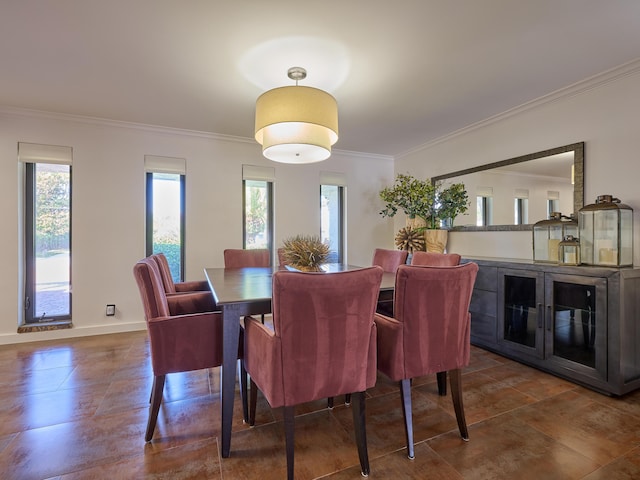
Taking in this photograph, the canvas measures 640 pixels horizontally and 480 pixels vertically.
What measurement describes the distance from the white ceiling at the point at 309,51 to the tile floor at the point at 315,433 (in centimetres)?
236

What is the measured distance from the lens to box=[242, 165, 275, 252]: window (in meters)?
4.14

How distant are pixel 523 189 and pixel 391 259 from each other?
4.87ft

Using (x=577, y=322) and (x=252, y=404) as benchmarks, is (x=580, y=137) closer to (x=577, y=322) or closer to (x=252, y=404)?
(x=577, y=322)

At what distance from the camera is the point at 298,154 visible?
2.48 metres

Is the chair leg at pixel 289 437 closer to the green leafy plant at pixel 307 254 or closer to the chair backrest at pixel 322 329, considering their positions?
the chair backrest at pixel 322 329

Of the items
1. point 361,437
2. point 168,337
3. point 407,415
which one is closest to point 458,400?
point 407,415

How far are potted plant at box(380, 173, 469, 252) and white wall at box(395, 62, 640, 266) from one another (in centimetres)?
30

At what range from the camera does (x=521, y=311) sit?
106 inches

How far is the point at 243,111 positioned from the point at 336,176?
5.91 ft

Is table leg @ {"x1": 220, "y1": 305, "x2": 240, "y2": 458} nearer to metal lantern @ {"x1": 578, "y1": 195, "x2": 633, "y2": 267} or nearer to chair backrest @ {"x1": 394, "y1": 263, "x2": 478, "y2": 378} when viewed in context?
chair backrest @ {"x1": 394, "y1": 263, "x2": 478, "y2": 378}

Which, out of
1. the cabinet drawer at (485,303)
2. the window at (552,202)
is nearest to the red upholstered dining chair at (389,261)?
the cabinet drawer at (485,303)

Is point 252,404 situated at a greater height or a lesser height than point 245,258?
lesser

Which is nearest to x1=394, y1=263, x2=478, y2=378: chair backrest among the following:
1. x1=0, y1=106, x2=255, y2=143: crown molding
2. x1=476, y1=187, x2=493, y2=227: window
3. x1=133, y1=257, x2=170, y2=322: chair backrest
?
x1=133, y1=257, x2=170, y2=322: chair backrest

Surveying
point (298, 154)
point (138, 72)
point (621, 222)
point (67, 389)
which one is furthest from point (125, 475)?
point (621, 222)
